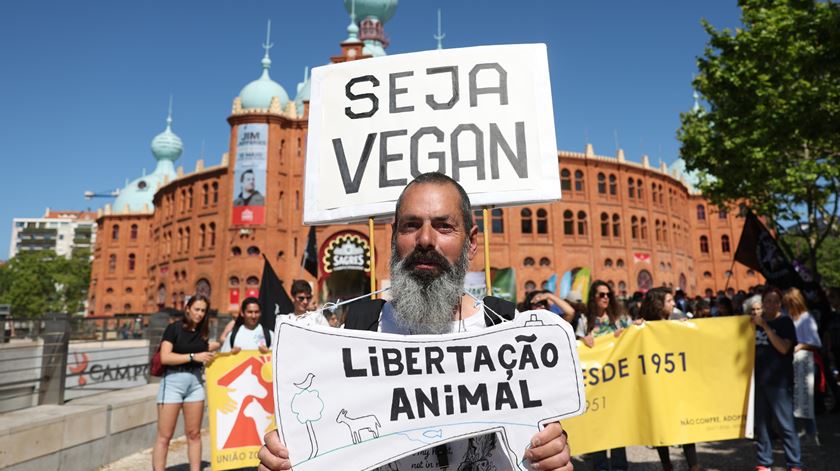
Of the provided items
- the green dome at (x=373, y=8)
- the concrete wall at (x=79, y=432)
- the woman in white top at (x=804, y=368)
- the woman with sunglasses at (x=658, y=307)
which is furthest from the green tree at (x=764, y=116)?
the green dome at (x=373, y=8)

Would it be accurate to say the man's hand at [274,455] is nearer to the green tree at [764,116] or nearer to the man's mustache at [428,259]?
the man's mustache at [428,259]

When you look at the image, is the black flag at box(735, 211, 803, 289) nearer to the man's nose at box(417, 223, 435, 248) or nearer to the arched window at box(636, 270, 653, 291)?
the man's nose at box(417, 223, 435, 248)

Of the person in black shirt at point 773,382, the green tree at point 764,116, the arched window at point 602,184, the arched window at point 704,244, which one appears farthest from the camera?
the arched window at point 704,244

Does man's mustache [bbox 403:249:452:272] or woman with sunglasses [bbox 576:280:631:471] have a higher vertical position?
man's mustache [bbox 403:249:452:272]

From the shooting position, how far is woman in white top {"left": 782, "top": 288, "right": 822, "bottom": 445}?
6297 millimetres

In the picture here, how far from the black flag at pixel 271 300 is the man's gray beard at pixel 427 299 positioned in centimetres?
595

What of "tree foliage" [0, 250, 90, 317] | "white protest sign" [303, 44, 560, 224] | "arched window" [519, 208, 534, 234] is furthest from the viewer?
"tree foliage" [0, 250, 90, 317]

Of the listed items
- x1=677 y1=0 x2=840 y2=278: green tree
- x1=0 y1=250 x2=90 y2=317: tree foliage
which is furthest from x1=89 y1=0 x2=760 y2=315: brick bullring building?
x1=677 y1=0 x2=840 y2=278: green tree

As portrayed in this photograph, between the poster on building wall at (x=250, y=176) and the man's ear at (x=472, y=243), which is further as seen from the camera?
the poster on building wall at (x=250, y=176)

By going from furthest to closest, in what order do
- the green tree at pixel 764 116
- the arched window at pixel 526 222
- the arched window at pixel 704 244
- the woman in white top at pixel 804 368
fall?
the arched window at pixel 704 244 < the arched window at pixel 526 222 < the green tree at pixel 764 116 < the woman in white top at pixel 804 368

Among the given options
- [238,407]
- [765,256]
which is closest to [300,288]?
[238,407]

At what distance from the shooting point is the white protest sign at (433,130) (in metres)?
2.89

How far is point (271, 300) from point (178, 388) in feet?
7.23

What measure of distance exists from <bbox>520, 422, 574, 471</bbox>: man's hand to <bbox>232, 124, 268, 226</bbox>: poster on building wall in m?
40.5
